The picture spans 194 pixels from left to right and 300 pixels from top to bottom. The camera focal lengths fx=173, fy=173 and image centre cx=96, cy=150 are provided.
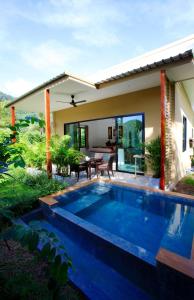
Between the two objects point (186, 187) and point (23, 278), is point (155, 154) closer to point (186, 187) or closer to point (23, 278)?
point (186, 187)

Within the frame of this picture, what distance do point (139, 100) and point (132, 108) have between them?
43cm

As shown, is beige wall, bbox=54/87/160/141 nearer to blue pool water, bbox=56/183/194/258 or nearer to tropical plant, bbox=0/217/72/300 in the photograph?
blue pool water, bbox=56/183/194/258

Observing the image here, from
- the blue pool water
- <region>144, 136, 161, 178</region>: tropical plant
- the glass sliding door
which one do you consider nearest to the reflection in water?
the blue pool water

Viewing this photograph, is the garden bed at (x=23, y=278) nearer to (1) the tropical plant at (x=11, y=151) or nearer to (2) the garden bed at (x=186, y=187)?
(1) the tropical plant at (x=11, y=151)

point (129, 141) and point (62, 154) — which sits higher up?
point (129, 141)

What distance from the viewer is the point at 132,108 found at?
7.33 m

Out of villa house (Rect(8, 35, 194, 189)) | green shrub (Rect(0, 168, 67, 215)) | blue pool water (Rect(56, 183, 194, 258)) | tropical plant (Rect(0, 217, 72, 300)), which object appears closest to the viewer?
tropical plant (Rect(0, 217, 72, 300))

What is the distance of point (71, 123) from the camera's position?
10.8 meters

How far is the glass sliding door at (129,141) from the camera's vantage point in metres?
7.30

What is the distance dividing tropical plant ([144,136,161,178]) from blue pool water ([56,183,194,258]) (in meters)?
1.69

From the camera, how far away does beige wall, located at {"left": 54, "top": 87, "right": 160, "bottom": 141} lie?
263 inches

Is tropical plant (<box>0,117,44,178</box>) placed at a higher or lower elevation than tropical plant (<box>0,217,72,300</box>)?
higher

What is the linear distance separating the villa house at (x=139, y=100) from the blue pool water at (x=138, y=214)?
2.64ft

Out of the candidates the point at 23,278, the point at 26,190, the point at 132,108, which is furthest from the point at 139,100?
the point at 23,278
